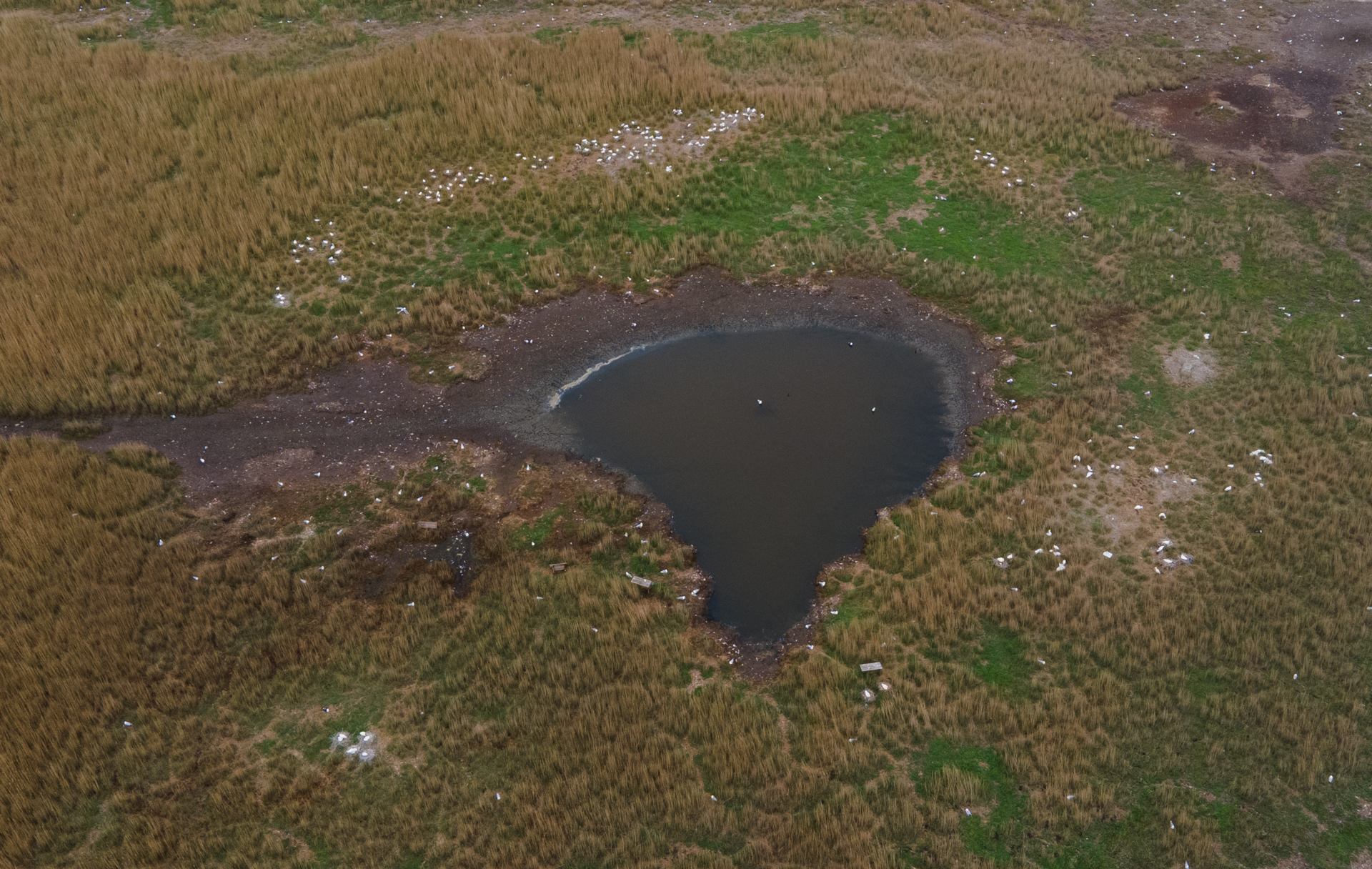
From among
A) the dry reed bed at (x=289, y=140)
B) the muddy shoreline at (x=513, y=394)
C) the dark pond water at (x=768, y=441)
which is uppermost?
the dry reed bed at (x=289, y=140)

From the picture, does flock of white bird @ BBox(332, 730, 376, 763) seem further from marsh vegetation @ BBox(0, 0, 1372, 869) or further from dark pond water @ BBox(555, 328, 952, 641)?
dark pond water @ BBox(555, 328, 952, 641)

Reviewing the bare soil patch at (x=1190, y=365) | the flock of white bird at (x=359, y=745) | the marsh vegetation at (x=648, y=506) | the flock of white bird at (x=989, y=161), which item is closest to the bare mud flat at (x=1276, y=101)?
the marsh vegetation at (x=648, y=506)

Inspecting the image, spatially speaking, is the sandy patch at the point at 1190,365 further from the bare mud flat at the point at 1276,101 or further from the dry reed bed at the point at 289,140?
the bare mud flat at the point at 1276,101

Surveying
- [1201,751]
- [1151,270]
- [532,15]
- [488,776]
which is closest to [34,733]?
[488,776]

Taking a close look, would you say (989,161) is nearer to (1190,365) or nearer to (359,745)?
(1190,365)

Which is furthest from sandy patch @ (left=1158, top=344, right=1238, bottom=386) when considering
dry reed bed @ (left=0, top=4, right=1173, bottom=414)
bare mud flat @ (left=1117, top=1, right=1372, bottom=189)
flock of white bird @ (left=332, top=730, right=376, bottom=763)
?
flock of white bird @ (left=332, top=730, right=376, bottom=763)
